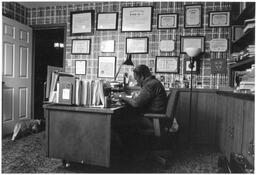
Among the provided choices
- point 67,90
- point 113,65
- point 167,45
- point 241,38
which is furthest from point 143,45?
point 67,90

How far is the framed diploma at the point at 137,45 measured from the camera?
13.1 ft

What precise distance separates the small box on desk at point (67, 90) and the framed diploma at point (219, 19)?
273cm

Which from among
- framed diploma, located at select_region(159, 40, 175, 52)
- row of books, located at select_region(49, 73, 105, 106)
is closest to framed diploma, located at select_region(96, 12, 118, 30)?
framed diploma, located at select_region(159, 40, 175, 52)

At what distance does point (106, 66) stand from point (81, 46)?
25.7 inches

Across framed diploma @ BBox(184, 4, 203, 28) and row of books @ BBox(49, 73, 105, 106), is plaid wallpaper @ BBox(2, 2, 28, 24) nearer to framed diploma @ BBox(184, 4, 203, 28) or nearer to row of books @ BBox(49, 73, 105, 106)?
row of books @ BBox(49, 73, 105, 106)

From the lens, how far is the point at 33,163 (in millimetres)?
2500

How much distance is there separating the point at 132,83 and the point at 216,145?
1.71 metres

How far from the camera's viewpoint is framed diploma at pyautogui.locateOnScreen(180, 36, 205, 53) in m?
3.80

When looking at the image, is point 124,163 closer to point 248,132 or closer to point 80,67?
point 248,132

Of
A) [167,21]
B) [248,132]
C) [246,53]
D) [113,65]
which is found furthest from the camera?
[113,65]

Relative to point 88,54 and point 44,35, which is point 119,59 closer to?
point 88,54

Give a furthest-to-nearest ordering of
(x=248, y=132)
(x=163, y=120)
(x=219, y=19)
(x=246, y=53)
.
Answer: (x=219, y=19)
(x=246, y=53)
(x=163, y=120)
(x=248, y=132)

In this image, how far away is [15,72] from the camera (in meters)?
3.97

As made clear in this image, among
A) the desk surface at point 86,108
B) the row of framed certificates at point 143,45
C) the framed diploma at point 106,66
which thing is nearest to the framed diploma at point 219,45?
the row of framed certificates at point 143,45
